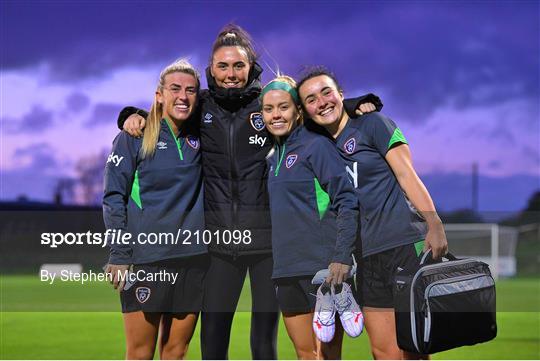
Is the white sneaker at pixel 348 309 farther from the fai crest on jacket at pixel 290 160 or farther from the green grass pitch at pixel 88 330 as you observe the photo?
the fai crest on jacket at pixel 290 160

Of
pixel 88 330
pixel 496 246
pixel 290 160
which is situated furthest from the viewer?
pixel 496 246

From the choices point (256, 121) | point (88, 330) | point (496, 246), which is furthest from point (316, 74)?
point (496, 246)

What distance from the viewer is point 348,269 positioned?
3.61 m

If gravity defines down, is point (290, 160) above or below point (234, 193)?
above

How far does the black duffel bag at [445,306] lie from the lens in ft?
12.0

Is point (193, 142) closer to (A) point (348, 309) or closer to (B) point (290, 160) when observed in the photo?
(B) point (290, 160)

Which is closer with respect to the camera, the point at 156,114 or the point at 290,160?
the point at 290,160

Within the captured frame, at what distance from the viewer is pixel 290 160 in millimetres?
3574

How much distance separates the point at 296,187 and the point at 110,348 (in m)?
3.40

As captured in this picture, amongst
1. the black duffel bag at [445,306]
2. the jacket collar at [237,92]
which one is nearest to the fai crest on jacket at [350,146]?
the jacket collar at [237,92]

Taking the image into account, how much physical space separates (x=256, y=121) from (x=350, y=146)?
0.48 metres

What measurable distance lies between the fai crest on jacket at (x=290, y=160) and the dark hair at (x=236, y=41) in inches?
20.5

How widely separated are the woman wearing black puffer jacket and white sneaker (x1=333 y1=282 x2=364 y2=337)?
32 centimetres

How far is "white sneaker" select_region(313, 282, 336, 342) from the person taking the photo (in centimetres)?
365
